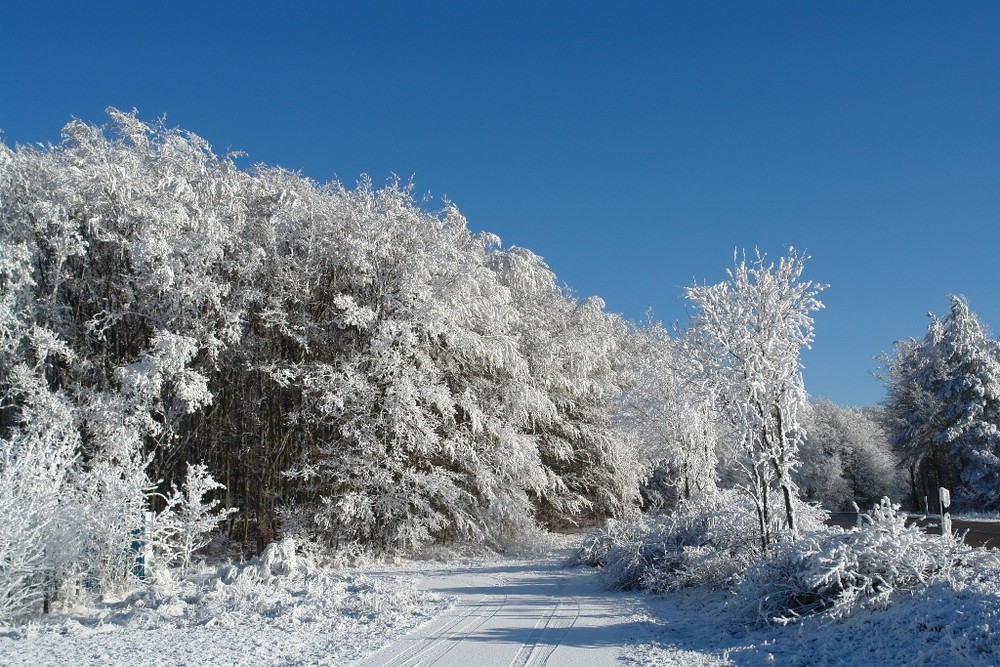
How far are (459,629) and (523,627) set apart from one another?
82 cm

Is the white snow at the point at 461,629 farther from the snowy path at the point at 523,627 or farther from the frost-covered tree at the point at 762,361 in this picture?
the frost-covered tree at the point at 762,361

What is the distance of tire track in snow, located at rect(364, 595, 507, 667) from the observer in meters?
7.05

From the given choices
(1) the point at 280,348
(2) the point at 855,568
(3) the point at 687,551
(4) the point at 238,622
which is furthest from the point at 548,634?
(1) the point at 280,348

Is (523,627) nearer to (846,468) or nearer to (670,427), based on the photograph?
(670,427)

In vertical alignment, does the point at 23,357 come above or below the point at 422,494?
above

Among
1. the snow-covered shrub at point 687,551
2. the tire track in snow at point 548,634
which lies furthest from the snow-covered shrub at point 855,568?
the tire track in snow at point 548,634

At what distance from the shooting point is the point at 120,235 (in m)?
16.4

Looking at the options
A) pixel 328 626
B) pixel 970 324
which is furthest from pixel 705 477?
pixel 970 324

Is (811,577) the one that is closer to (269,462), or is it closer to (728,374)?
(728,374)

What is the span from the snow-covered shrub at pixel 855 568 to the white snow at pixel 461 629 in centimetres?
24

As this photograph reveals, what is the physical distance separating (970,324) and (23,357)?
3416 cm

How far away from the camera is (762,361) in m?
11.3

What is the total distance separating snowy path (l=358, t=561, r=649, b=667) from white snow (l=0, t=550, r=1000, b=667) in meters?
0.03

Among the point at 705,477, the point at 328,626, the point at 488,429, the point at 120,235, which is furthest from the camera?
the point at 705,477
